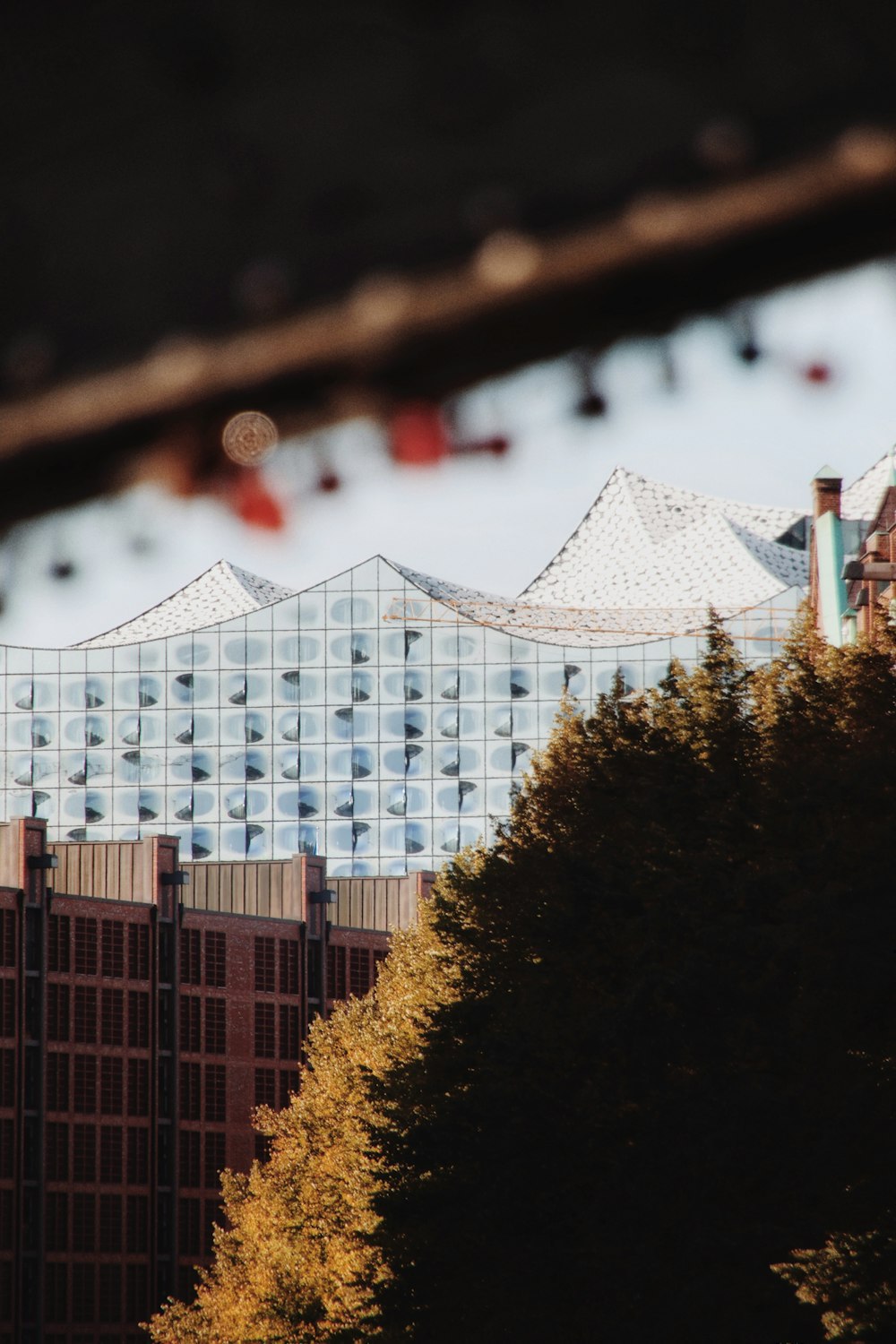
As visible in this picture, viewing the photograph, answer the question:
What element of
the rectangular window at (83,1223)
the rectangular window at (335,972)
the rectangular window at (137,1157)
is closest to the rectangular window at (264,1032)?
the rectangular window at (335,972)

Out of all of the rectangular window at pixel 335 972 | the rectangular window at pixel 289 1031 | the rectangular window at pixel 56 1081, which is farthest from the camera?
the rectangular window at pixel 335 972

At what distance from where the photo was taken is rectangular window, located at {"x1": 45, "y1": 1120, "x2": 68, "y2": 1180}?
231ft

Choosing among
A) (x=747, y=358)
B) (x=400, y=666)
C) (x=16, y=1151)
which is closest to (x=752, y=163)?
(x=747, y=358)

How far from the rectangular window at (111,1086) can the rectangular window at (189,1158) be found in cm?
306

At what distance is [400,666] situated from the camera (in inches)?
4471

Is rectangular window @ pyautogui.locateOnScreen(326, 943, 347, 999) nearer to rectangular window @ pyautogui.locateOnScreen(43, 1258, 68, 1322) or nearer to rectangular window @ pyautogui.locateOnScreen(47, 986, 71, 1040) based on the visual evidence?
rectangular window @ pyautogui.locateOnScreen(47, 986, 71, 1040)

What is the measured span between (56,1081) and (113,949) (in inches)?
223

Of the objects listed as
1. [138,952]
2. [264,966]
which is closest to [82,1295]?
[138,952]

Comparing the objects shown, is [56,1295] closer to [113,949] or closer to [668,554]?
[113,949]

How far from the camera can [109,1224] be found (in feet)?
234

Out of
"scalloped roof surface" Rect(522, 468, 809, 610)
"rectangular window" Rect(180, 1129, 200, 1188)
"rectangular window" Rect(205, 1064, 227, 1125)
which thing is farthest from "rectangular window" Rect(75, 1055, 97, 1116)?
"scalloped roof surface" Rect(522, 468, 809, 610)

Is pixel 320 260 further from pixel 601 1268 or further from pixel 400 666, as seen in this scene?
pixel 400 666

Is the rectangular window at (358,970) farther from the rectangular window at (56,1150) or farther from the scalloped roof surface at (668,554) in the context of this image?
the scalloped roof surface at (668,554)

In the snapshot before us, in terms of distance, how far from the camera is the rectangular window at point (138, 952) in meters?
75.6
